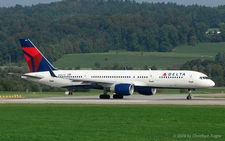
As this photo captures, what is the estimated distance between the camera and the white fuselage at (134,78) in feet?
205

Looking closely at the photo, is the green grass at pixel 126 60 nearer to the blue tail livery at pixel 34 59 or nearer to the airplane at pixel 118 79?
the blue tail livery at pixel 34 59

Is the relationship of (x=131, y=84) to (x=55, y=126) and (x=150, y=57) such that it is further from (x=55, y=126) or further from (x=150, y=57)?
(x=150, y=57)

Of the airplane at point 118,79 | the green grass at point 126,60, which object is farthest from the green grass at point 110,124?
the green grass at point 126,60

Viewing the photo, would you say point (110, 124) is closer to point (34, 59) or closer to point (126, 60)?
point (34, 59)

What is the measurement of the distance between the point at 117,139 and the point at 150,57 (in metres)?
152

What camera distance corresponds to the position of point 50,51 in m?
186

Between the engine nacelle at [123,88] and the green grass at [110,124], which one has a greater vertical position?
the engine nacelle at [123,88]

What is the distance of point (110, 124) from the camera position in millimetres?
33688

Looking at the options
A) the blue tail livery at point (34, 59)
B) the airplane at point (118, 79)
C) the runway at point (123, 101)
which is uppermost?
the blue tail livery at point (34, 59)

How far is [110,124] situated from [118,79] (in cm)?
3107

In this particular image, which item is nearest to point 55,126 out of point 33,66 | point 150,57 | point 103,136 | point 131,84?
point 103,136

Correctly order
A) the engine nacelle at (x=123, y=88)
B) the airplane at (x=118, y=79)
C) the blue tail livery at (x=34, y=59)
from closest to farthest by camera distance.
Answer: the engine nacelle at (x=123, y=88), the airplane at (x=118, y=79), the blue tail livery at (x=34, y=59)

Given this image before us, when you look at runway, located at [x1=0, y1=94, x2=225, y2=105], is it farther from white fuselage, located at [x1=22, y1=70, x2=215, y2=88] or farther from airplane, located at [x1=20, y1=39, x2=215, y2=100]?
white fuselage, located at [x1=22, y1=70, x2=215, y2=88]

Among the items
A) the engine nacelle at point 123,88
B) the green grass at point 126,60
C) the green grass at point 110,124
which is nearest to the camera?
the green grass at point 110,124
